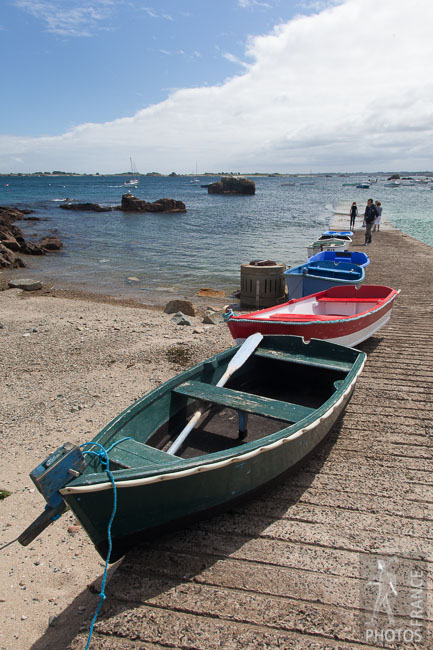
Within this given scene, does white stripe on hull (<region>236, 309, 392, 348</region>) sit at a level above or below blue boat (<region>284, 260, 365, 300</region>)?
below

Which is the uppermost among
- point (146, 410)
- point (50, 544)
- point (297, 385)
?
point (146, 410)

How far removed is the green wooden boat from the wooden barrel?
7.22m

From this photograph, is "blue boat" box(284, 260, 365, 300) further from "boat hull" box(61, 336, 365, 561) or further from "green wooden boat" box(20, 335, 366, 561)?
"boat hull" box(61, 336, 365, 561)

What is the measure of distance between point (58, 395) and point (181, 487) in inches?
189

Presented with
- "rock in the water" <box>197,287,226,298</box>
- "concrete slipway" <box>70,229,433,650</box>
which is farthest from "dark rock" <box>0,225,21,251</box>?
"concrete slipway" <box>70,229,433,650</box>

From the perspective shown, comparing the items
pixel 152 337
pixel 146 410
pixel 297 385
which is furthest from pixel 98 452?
pixel 152 337

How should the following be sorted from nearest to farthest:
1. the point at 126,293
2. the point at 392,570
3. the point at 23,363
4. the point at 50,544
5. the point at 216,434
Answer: the point at 392,570 → the point at 50,544 → the point at 216,434 → the point at 23,363 → the point at 126,293

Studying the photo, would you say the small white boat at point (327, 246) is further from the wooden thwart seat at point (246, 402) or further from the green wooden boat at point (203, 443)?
the wooden thwart seat at point (246, 402)

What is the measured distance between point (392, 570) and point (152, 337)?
25.6 ft

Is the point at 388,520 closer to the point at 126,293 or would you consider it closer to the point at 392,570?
the point at 392,570

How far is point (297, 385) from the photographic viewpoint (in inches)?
245

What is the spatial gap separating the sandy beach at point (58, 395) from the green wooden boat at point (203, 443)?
3.41 ft

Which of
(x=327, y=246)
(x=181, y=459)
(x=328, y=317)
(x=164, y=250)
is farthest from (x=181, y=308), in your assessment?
(x=164, y=250)

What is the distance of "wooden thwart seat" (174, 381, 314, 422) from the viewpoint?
4.39 m
